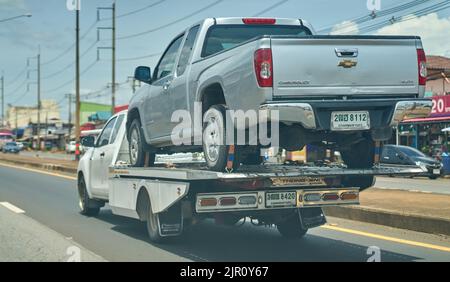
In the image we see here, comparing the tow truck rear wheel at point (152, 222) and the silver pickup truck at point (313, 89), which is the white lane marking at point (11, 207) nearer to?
the tow truck rear wheel at point (152, 222)

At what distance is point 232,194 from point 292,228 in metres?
2.46

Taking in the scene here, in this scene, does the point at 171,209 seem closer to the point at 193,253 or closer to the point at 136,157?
the point at 193,253

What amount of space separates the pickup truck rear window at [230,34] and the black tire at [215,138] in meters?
1.14

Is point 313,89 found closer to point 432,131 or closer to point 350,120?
point 350,120

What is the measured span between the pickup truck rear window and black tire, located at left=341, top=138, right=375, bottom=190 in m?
1.99

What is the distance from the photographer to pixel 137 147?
10.0 m

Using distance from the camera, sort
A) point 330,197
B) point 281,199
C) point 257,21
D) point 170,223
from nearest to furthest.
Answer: point 281,199 → point 330,197 → point 170,223 → point 257,21

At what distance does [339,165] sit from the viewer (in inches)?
319

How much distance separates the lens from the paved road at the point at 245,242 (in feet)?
24.8

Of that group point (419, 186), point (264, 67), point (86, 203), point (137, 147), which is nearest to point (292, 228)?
point (137, 147)

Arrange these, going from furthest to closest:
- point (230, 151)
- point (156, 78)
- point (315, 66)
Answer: point (156, 78) → point (230, 151) → point (315, 66)

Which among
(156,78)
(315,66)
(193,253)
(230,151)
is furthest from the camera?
(156,78)
